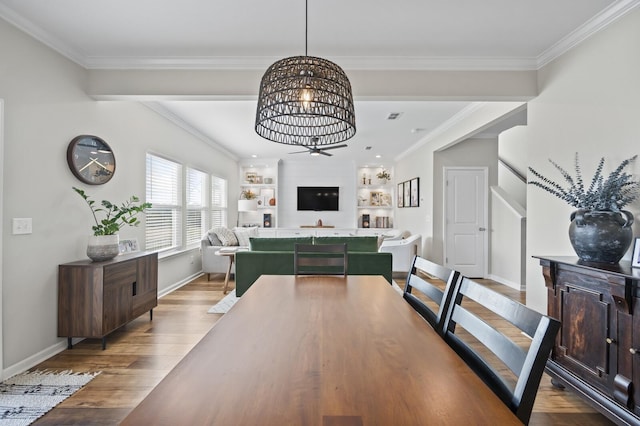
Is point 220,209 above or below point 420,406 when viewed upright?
above

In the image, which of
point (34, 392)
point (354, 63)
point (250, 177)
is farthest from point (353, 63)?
point (250, 177)

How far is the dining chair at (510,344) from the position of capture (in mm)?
778

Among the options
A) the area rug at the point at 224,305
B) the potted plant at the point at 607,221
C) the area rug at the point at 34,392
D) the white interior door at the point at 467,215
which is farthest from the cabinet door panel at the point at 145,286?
the white interior door at the point at 467,215

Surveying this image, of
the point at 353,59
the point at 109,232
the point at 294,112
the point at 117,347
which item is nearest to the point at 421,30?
the point at 353,59

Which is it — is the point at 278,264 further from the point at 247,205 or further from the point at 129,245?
the point at 247,205

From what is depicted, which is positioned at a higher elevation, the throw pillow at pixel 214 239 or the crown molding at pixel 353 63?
the crown molding at pixel 353 63

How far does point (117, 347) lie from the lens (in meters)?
2.88

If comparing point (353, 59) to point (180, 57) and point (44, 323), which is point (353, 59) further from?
point (44, 323)

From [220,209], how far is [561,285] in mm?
6326

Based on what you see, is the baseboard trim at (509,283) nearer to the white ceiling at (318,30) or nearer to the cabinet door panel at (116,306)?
the white ceiling at (318,30)

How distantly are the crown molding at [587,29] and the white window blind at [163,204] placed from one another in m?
4.60

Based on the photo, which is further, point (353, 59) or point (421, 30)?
point (353, 59)

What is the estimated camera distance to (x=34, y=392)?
218 centimetres

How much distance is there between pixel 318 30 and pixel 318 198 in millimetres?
6081
